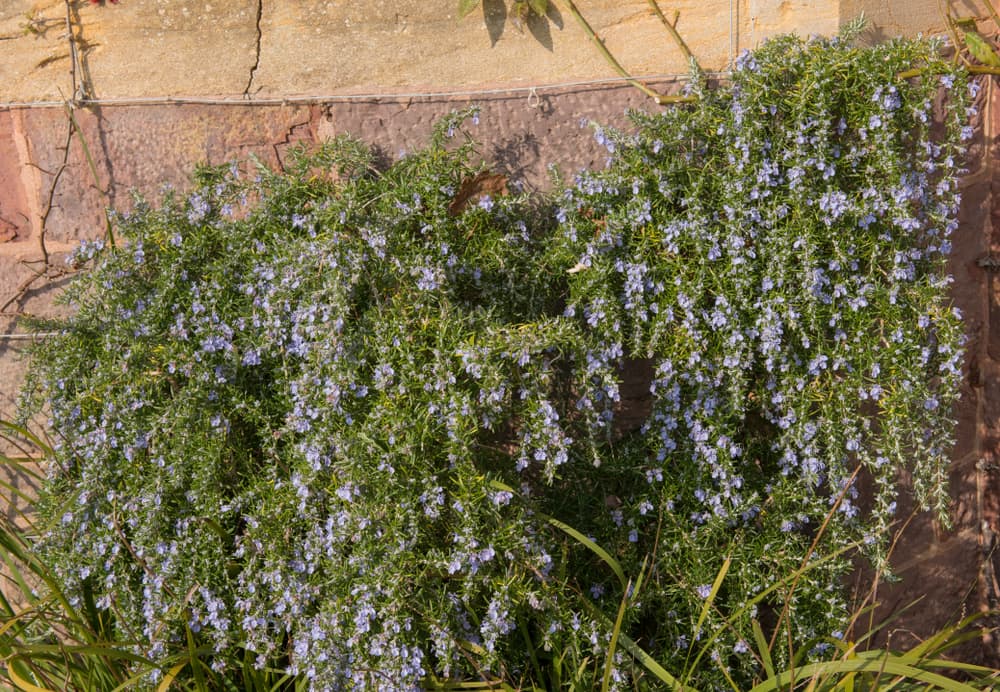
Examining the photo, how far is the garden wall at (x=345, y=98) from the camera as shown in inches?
108

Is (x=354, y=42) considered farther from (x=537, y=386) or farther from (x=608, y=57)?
(x=537, y=386)

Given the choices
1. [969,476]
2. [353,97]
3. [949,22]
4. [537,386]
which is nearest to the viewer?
[537,386]

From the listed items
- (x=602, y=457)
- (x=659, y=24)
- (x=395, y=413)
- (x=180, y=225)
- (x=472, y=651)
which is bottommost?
(x=472, y=651)

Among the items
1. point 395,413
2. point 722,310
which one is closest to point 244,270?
point 395,413

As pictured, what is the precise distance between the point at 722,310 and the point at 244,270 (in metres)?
1.49

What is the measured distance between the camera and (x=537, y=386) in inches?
89.9

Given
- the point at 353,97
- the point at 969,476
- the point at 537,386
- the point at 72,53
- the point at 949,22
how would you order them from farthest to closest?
the point at 969,476 < the point at 72,53 < the point at 353,97 < the point at 949,22 < the point at 537,386

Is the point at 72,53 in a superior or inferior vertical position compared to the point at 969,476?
superior

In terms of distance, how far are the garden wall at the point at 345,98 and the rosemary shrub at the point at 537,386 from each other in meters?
0.26

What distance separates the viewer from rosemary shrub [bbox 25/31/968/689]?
2.27m

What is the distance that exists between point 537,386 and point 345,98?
1250 mm

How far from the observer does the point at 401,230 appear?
2463 millimetres

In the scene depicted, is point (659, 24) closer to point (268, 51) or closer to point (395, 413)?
point (268, 51)

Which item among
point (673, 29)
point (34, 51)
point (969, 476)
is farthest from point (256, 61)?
point (969, 476)
